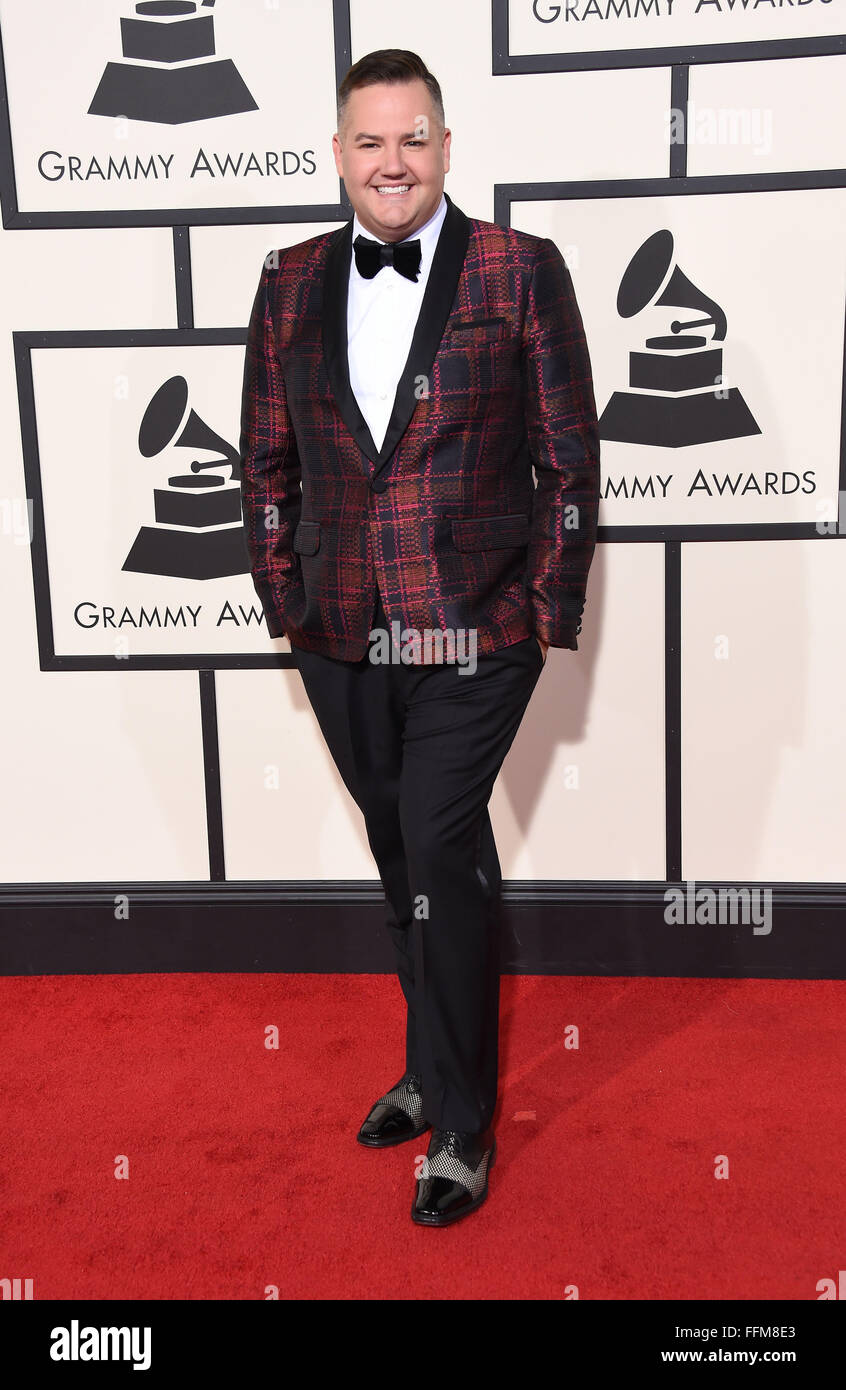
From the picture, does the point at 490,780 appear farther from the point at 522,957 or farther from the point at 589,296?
the point at 589,296

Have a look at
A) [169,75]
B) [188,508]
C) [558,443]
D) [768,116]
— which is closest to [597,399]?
[768,116]

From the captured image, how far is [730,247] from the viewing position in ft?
8.70

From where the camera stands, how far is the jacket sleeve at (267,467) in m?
2.20

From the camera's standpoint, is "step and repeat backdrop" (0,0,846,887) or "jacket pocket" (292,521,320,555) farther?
"step and repeat backdrop" (0,0,846,887)

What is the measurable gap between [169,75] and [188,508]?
970 millimetres

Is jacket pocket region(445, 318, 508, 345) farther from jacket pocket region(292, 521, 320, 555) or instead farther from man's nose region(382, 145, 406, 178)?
jacket pocket region(292, 521, 320, 555)

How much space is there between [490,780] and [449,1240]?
77cm

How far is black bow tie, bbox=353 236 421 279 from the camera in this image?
78.0 inches

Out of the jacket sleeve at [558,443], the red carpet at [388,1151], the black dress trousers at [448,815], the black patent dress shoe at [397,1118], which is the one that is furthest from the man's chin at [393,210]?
the red carpet at [388,1151]

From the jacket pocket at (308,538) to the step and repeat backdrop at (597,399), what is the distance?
0.75 m

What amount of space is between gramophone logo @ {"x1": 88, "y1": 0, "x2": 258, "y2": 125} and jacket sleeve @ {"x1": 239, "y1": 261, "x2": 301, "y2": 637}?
720mm

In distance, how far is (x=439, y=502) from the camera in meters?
2.00

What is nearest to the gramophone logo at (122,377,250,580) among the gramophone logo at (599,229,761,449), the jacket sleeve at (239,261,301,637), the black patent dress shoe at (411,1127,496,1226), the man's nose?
the jacket sleeve at (239,261,301,637)
